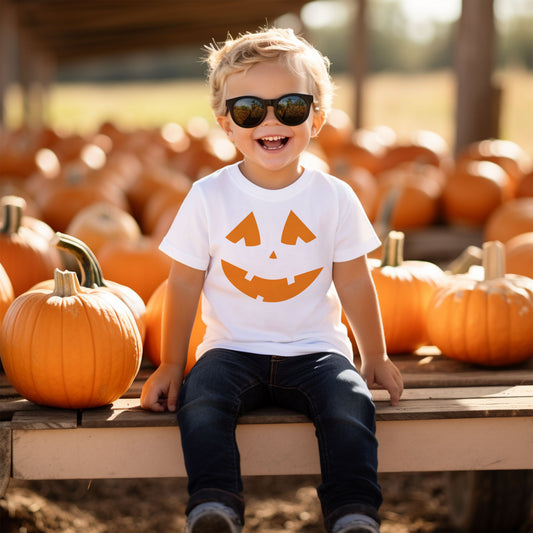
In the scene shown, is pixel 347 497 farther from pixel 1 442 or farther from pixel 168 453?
pixel 1 442

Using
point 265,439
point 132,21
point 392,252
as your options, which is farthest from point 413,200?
point 132,21

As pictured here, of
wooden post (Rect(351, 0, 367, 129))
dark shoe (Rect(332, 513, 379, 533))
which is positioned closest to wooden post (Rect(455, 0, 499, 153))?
wooden post (Rect(351, 0, 367, 129))

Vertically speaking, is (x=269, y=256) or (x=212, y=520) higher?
(x=269, y=256)

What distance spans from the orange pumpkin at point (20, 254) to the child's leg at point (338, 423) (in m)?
1.26

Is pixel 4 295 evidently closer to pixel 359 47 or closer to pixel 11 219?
pixel 11 219

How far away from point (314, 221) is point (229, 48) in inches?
19.5

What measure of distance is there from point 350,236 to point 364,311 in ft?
0.65

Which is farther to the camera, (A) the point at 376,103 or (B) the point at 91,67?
(B) the point at 91,67

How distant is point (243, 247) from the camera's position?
2.24 m

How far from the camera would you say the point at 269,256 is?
223 centimetres

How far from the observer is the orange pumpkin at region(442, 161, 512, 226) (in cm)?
520

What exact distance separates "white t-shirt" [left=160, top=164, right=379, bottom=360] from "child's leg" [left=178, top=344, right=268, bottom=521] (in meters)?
0.08

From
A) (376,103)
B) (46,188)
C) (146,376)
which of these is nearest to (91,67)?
(376,103)

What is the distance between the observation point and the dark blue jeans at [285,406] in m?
1.92
